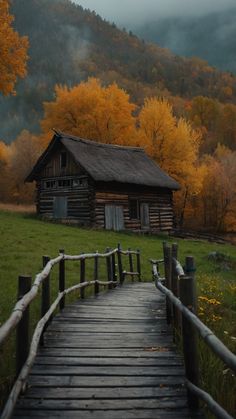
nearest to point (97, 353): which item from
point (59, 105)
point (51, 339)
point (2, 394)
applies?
point (51, 339)

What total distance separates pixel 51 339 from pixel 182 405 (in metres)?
2.64

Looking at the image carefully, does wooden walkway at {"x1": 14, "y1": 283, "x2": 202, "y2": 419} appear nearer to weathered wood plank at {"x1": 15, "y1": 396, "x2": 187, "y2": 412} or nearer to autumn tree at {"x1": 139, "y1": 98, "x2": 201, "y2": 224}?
weathered wood plank at {"x1": 15, "y1": 396, "x2": 187, "y2": 412}

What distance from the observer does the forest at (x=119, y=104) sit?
37062mm

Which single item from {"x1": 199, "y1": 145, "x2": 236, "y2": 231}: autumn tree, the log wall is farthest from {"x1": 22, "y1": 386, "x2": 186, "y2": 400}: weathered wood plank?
{"x1": 199, "y1": 145, "x2": 236, "y2": 231}: autumn tree

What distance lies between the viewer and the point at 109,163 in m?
31.3

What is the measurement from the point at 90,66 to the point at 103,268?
415ft

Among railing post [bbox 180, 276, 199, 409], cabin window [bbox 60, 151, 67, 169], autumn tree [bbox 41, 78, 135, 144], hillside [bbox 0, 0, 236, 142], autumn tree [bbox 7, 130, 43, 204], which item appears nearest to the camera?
railing post [bbox 180, 276, 199, 409]

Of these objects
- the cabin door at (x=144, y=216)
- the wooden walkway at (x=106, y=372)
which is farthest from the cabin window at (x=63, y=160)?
the wooden walkway at (x=106, y=372)

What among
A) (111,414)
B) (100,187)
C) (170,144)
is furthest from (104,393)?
(170,144)

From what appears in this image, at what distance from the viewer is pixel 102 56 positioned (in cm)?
13775

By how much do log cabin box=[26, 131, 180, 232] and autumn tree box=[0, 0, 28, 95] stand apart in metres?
11.4

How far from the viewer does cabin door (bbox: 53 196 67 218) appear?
31.1 meters

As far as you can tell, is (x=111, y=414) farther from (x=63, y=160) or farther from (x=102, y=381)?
(x=63, y=160)

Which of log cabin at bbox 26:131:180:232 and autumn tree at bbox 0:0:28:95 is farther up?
autumn tree at bbox 0:0:28:95
